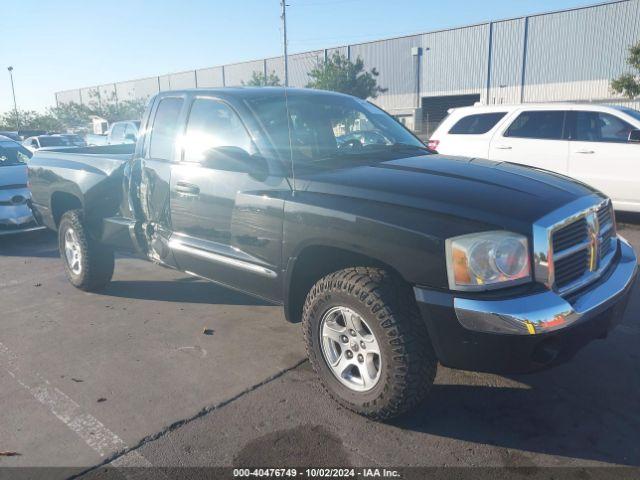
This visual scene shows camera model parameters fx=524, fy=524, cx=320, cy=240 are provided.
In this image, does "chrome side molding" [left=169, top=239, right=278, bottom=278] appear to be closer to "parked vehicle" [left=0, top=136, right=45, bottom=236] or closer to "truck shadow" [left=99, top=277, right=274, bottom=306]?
"truck shadow" [left=99, top=277, right=274, bottom=306]

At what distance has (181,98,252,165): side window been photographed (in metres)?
3.64

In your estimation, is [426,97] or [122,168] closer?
[122,168]

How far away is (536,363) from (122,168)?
12.2ft

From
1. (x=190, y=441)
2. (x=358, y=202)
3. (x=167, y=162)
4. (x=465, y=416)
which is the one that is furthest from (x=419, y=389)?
(x=167, y=162)

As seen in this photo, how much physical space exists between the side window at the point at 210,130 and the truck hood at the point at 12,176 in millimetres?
5042

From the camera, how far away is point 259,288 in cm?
350

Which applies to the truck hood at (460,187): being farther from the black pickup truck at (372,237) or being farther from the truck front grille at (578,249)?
Result: the truck front grille at (578,249)

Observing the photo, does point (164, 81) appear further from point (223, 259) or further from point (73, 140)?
point (223, 259)

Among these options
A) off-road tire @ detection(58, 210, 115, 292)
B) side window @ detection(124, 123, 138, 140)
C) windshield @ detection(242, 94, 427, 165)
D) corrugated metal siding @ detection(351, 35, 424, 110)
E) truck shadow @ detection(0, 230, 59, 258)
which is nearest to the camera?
windshield @ detection(242, 94, 427, 165)

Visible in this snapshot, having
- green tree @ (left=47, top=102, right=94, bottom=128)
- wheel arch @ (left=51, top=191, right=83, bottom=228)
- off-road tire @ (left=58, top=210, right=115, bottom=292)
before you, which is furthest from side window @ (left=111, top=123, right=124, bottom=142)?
green tree @ (left=47, top=102, right=94, bottom=128)

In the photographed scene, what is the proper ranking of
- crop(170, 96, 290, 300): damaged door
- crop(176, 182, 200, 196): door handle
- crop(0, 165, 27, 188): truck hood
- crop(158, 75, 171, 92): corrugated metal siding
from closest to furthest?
crop(170, 96, 290, 300): damaged door → crop(176, 182, 200, 196): door handle → crop(0, 165, 27, 188): truck hood → crop(158, 75, 171, 92): corrugated metal siding

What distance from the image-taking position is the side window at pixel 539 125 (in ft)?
25.5

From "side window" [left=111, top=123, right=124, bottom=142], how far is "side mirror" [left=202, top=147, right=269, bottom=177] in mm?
16383

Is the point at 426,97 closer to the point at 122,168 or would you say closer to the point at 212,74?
the point at 212,74
